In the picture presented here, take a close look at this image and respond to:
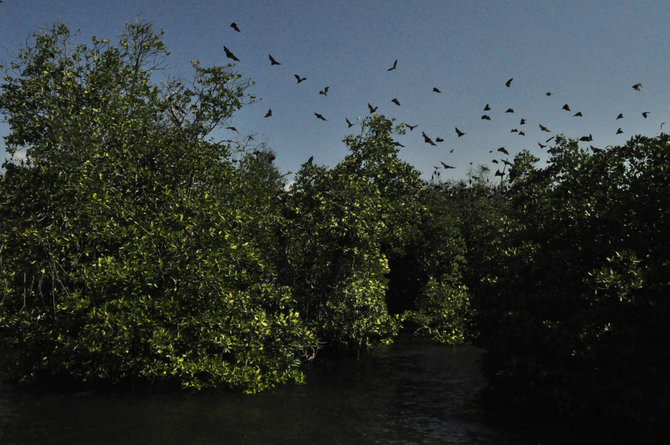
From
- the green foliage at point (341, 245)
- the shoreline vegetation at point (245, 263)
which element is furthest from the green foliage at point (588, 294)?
the green foliage at point (341, 245)

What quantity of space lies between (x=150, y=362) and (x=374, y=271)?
11.6 meters

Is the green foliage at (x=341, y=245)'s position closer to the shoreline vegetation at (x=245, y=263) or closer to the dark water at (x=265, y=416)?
the shoreline vegetation at (x=245, y=263)

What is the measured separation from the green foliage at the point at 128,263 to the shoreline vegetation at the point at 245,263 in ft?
0.25

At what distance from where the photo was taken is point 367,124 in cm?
2444

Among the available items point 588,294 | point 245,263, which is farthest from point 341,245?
point 588,294

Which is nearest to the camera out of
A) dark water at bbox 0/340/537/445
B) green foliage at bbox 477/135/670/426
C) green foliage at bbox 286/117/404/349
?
green foliage at bbox 477/135/670/426

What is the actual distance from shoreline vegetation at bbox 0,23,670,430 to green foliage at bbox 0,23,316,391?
75 millimetres

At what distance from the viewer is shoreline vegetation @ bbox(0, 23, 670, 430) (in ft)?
45.6

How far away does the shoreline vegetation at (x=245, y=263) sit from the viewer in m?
13.9

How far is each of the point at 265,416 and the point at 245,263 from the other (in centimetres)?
585

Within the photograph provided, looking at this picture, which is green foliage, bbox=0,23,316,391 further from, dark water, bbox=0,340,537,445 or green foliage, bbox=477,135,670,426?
green foliage, bbox=477,135,670,426

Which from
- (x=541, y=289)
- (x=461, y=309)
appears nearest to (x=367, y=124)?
(x=541, y=289)

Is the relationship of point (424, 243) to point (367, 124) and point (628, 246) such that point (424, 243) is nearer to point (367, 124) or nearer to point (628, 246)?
point (367, 124)

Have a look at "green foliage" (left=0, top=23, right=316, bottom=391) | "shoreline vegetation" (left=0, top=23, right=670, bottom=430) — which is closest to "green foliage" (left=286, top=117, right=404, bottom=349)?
"shoreline vegetation" (left=0, top=23, right=670, bottom=430)
